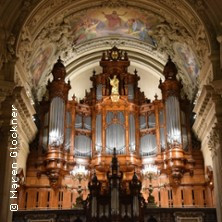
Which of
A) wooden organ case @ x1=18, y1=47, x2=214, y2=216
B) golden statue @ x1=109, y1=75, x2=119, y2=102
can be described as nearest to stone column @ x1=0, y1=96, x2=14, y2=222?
wooden organ case @ x1=18, y1=47, x2=214, y2=216

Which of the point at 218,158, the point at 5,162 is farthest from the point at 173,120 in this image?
the point at 5,162

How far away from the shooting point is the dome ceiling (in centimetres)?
1605

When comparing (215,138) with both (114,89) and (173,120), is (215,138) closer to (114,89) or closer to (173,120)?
(173,120)

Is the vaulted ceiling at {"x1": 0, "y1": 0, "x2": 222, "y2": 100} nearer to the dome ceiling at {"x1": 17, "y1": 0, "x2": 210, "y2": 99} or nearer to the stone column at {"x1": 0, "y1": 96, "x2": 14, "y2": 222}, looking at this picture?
the dome ceiling at {"x1": 17, "y1": 0, "x2": 210, "y2": 99}

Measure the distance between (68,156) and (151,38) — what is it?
651 cm

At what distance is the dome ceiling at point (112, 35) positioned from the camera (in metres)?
16.0

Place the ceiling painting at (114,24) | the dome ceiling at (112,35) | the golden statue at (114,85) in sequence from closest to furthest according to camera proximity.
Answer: the dome ceiling at (112,35) → the ceiling painting at (114,24) → the golden statue at (114,85)

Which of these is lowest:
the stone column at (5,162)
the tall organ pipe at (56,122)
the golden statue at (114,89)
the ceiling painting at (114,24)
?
the stone column at (5,162)

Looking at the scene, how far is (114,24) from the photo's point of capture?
1936 cm

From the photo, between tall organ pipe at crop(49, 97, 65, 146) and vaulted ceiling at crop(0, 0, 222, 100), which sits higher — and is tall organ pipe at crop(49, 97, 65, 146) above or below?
below

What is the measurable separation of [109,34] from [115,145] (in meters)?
5.49

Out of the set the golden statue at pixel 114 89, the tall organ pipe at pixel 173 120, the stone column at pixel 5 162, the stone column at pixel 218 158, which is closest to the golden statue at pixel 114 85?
the golden statue at pixel 114 89

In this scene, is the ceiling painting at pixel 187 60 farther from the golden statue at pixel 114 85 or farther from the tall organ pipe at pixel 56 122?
the tall organ pipe at pixel 56 122

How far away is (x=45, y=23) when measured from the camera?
16.6m
